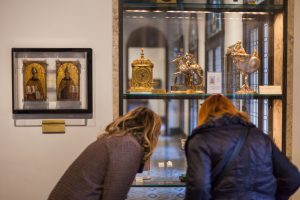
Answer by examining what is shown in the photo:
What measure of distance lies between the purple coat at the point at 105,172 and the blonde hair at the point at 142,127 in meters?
0.08

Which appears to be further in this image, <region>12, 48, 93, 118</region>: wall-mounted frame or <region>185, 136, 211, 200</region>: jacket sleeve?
<region>12, 48, 93, 118</region>: wall-mounted frame

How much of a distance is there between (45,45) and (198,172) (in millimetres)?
1465

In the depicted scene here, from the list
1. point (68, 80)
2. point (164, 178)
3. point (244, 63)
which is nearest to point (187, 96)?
point (244, 63)

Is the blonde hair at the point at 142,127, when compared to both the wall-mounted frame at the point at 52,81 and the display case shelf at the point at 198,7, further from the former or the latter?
the display case shelf at the point at 198,7

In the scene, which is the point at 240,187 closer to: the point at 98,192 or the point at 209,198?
the point at 209,198

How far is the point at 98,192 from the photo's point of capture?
6.63 ft

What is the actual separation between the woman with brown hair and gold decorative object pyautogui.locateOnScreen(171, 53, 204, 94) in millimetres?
827

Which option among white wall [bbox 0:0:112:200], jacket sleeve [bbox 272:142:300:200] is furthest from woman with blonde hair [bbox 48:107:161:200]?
white wall [bbox 0:0:112:200]

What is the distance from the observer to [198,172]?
6.35 ft

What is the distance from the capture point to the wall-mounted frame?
2.81m

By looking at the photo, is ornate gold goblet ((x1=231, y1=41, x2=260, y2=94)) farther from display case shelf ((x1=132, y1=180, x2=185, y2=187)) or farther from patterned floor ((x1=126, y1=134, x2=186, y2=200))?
display case shelf ((x1=132, y1=180, x2=185, y2=187))

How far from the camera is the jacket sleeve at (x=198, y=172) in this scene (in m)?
1.93

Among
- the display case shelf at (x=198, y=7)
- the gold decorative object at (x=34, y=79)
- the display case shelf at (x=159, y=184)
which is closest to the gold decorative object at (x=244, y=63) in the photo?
the display case shelf at (x=198, y=7)

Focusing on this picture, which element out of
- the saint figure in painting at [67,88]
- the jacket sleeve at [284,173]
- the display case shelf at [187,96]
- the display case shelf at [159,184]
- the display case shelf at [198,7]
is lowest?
the display case shelf at [159,184]
